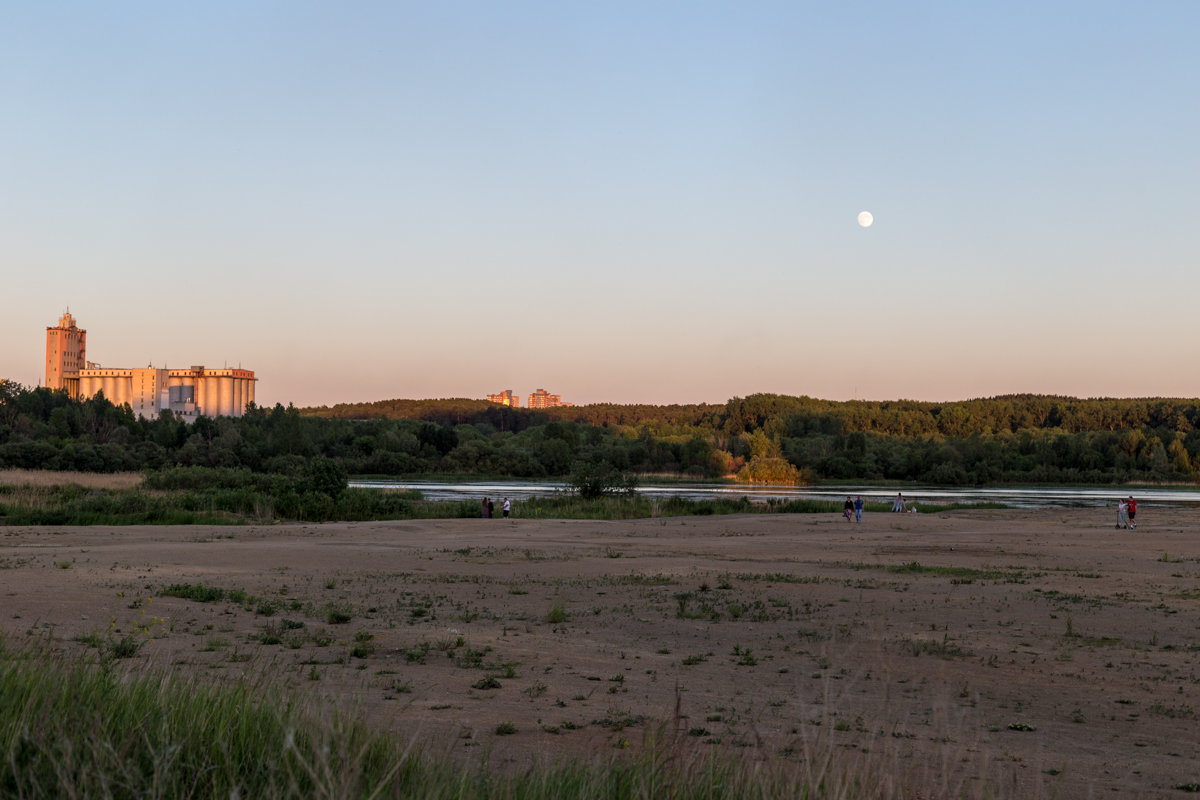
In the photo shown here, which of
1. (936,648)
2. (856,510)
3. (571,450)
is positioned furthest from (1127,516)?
(571,450)

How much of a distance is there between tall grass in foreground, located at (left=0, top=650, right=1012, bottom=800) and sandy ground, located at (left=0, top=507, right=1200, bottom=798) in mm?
394

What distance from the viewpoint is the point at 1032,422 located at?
19588cm

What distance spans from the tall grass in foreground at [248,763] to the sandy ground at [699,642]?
1.29 feet

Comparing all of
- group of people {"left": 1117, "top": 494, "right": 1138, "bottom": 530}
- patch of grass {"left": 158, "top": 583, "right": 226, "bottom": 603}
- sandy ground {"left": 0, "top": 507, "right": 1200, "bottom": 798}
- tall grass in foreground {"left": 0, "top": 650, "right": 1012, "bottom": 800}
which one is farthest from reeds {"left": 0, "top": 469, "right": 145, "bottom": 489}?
tall grass in foreground {"left": 0, "top": 650, "right": 1012, "bottom": 800}

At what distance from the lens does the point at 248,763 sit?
416cm

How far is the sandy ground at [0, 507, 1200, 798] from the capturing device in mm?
9555

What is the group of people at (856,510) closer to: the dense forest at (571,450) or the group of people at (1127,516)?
the group of people at (1127,516)

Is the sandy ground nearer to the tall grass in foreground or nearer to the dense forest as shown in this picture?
the tall grass in foreground

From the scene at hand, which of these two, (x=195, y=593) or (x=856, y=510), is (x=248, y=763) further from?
(x=856, y=510)

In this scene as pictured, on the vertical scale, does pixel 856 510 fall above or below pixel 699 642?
below

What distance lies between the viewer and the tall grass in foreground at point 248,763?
11.8 feet

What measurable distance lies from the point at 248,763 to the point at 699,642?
12624 mm

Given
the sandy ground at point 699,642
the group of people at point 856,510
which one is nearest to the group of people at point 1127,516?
the group of people at point 856,510

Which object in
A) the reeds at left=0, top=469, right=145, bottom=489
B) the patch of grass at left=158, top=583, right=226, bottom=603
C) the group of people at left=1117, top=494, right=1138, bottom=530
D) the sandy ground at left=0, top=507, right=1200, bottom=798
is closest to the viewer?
the sandy ground at left=0, top=507, right=1200, bottom=798
